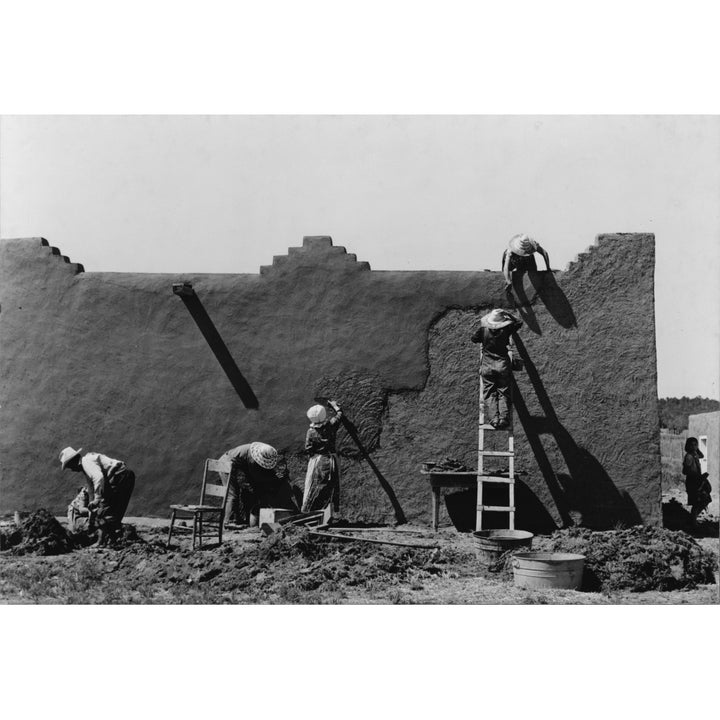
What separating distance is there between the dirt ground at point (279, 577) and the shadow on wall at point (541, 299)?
323 centimetres

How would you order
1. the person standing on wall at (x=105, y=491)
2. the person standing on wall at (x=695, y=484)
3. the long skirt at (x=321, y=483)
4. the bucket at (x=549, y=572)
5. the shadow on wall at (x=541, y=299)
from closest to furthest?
the bucket at (x=549, y=572), the person standing on wall at (x=105, y=491), the long skirt at (x=321, y=483), the shadow on wall at (x=541, y=299), the person standing on wall at (x=695, y=484)

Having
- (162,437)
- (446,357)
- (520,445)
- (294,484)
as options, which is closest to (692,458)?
(520,445)

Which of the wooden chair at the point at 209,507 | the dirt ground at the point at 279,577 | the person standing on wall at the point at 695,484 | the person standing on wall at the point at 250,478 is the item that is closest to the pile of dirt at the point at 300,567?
the dirt ground at the point at 279,577

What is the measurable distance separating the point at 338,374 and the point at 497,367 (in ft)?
6.86

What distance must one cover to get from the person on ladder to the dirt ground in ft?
6.09

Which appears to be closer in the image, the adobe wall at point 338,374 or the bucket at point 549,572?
the bucket at point 549,572

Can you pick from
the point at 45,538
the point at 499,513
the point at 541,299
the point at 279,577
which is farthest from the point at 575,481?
the point at 45,538

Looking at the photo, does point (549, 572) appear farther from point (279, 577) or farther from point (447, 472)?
point (447, 472)

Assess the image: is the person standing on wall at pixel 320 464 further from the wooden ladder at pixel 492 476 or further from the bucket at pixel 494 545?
the bucket at pixel 494 545

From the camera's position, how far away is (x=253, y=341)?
10.6m

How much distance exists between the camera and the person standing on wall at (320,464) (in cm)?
972

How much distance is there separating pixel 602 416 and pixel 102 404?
6.60 metres

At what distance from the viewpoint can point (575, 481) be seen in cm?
993

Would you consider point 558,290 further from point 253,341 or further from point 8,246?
point 8,246
